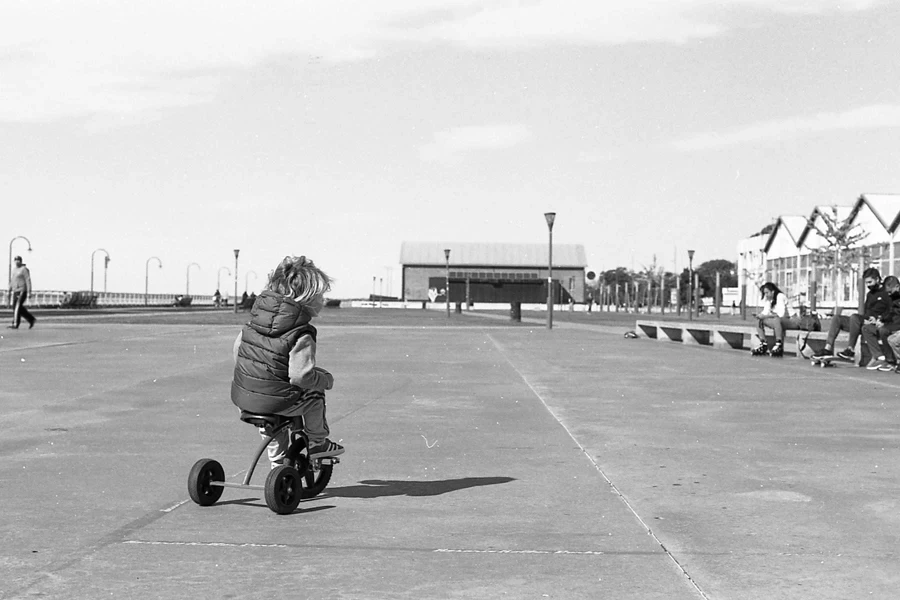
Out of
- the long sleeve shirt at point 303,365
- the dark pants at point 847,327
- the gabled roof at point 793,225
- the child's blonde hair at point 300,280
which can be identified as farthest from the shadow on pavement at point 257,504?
the gabled roof at point 793,225

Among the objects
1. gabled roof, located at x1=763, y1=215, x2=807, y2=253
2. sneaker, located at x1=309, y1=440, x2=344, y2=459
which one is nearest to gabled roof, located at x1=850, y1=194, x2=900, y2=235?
gabled roof, located at x1=763, y1=215, x2=807, y2=253

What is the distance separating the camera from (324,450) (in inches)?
232

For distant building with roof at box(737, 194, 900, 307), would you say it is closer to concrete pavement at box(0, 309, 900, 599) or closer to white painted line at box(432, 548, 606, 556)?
concrete pavement at box(0, 309, 900, 599)

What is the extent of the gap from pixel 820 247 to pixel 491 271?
3109 inches

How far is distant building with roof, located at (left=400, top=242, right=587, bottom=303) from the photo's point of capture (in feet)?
499

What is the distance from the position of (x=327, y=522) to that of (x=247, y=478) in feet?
1.77

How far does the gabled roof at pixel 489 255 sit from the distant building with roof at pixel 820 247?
1235 inches

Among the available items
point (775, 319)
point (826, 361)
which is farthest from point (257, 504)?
point (775, 319)

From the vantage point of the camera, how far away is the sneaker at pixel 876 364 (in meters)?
16.3

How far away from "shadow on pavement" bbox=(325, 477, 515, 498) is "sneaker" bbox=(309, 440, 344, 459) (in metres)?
0.30

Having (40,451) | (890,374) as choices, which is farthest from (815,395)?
(40,451)

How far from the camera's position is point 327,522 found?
5.38 meters

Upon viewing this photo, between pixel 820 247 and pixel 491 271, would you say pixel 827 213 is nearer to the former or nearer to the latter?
pixel 820 247

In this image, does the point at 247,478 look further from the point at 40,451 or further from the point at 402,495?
the point at 40,451
